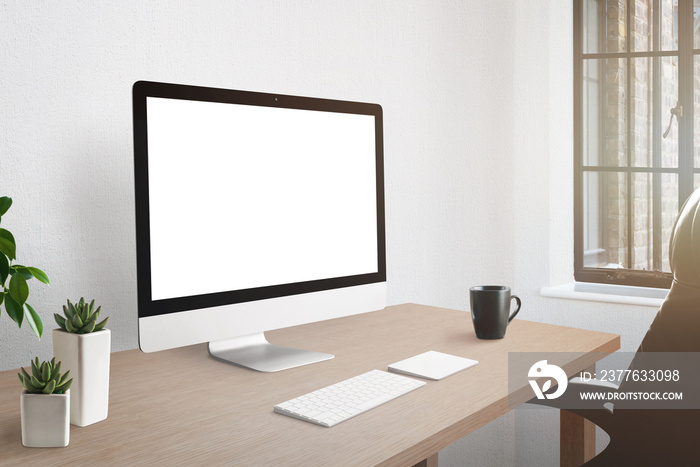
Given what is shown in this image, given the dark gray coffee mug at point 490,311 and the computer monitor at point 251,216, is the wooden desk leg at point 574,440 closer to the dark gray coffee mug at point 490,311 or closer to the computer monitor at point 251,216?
the dark gray coffee mug at point 490,311

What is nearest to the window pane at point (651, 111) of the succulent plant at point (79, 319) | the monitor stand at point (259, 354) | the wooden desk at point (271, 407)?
the wooden desk at point (271, 407)

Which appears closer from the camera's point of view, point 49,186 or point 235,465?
point 235,465

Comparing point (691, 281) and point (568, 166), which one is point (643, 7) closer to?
point (568, 166)

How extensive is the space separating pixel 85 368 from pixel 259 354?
0.41 meters

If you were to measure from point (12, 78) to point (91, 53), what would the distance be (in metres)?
0.16

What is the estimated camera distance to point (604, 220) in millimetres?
2428

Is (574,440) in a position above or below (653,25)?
below

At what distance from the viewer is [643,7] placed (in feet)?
7.59

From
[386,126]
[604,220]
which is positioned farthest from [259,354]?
[604,220]

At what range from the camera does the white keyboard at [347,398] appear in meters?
0.87

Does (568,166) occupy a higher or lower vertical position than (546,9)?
lower

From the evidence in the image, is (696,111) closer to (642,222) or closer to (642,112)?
(642,112)

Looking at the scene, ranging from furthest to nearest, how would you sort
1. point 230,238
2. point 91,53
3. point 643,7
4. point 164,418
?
1. point 643,7
2. point 91,53
3. point 230,238
4. point 164,418

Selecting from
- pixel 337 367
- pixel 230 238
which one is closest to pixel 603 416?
pixel 337 367
